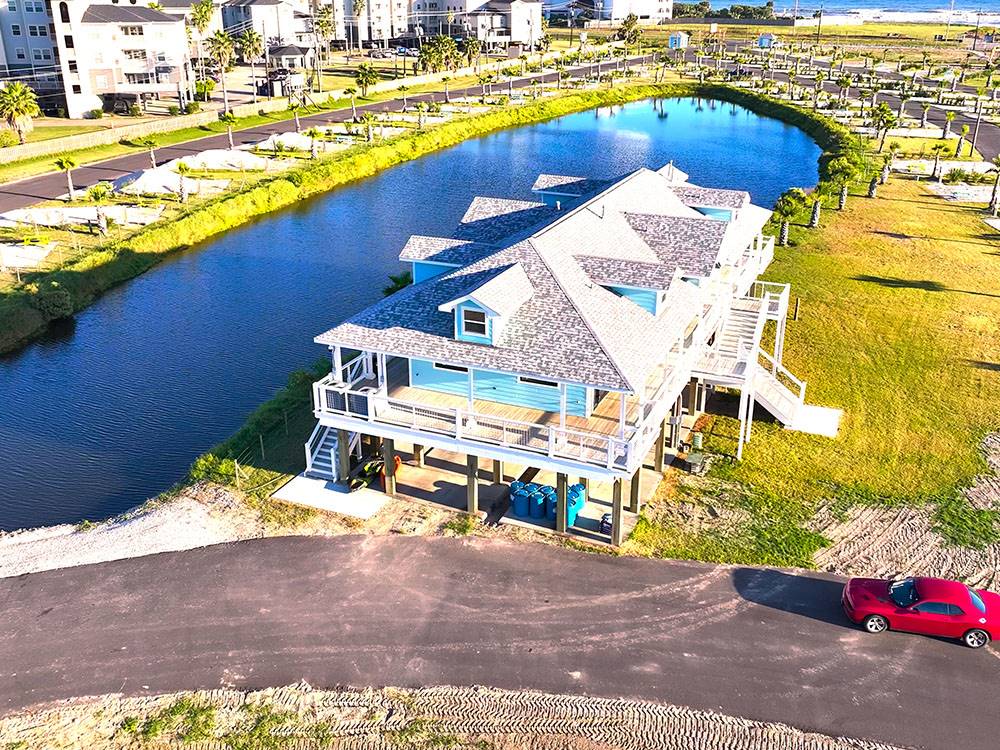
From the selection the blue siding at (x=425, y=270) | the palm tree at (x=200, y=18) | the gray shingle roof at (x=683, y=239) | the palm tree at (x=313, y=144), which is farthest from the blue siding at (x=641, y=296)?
the palm tree at (x=200, y=18)

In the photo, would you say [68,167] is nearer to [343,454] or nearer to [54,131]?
[54,131]

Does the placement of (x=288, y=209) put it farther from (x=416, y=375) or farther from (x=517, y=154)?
(x=416, y=375)

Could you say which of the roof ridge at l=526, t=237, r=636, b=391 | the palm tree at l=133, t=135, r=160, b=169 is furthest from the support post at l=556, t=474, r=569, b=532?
the palm tree at l=133, t=135, r=160, b=169

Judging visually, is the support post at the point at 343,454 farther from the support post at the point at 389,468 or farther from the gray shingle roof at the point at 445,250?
the gray shingle roof at the point at 445,250

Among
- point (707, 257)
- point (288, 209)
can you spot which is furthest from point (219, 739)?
point (288, 209)

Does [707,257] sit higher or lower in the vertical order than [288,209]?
higher

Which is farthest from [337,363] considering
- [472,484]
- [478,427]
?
[472,484]
